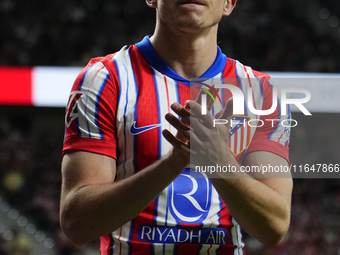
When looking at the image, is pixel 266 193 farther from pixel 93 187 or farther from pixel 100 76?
pixel 100 76

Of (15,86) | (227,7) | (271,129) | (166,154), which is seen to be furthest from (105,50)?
(166,154)

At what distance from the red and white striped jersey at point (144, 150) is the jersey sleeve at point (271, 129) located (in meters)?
0.10

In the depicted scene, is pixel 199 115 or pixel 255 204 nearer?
pixel 199 115

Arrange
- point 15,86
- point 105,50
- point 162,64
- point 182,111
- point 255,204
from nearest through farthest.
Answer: point 182,111, point 255,204, point 162,64, point 15,86, point 105,50

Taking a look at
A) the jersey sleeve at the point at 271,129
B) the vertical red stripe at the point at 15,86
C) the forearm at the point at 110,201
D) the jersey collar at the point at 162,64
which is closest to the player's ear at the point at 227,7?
the jersey collar at the point at 162,64

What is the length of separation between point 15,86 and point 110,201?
5.64 m

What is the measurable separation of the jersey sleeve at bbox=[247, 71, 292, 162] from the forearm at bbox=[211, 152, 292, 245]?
6.8 inches

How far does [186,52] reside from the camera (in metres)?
1.54

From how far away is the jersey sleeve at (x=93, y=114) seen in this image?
135cm

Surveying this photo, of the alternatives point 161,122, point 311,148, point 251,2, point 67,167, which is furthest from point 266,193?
point 251,2

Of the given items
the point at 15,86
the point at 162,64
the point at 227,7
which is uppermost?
the point at 227,7

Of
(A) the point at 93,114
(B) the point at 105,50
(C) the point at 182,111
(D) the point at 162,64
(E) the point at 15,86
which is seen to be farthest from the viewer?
(B) the point at 105,50

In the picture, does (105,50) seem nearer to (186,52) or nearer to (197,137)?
(186,52)

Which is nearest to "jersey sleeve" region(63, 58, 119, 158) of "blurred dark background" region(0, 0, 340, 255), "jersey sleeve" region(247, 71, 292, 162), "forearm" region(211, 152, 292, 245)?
"forearm" region(211, 152, 292, 245)
